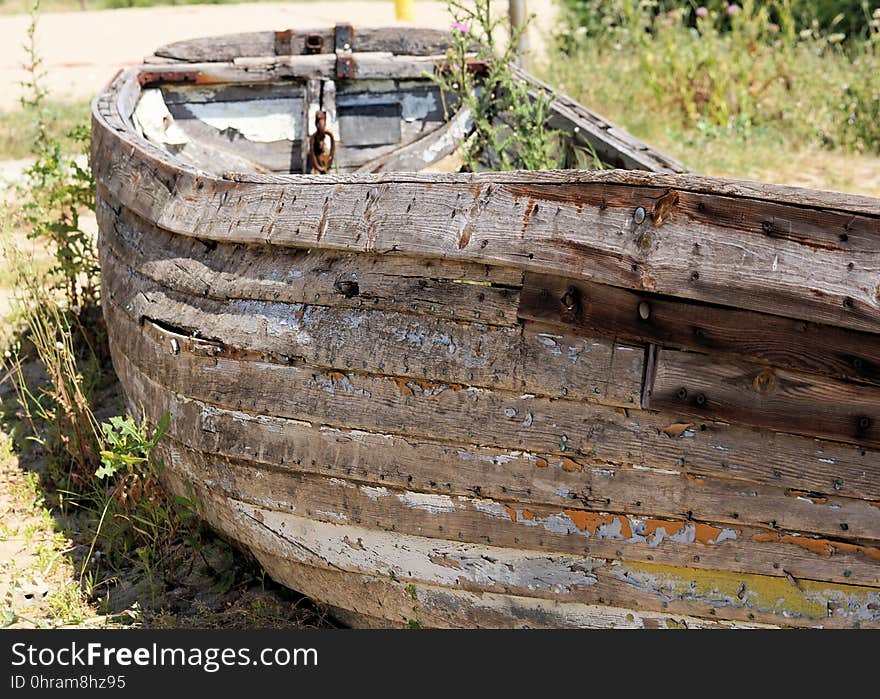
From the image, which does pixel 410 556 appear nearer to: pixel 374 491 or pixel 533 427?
pixel 374 491

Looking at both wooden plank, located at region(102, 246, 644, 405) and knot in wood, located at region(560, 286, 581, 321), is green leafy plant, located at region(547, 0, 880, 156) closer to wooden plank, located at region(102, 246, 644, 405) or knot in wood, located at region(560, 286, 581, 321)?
wooden plank, located at region(102, 246, 644, 405)

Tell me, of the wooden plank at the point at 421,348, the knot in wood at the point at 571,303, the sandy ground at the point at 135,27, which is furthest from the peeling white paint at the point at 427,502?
the sandy ground at the point at 135,27

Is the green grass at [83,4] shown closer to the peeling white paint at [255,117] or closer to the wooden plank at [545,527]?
the peeling white paint at [255,117]

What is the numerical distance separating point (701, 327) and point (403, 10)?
1212cm

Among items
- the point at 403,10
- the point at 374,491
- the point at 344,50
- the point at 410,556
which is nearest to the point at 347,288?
the point at 374,491

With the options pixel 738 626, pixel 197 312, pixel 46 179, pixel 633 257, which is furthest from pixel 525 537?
pixel 46 179

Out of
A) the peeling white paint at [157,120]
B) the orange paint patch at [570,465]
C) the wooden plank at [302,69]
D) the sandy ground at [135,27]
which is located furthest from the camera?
the sandy ground at [135,27]

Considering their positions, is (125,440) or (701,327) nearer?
(701,327)

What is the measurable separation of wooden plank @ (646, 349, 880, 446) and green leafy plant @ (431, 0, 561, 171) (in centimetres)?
181

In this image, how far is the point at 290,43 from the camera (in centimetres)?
514

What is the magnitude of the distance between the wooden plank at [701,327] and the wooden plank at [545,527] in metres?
0.33

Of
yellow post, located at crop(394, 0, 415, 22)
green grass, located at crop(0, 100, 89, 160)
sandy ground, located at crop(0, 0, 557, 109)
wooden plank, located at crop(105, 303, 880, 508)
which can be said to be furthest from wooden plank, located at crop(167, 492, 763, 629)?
yellow post, located at crop(394, 0, 415, 22)

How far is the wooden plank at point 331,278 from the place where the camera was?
223 centimetres

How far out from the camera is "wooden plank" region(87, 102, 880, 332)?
1863mm
